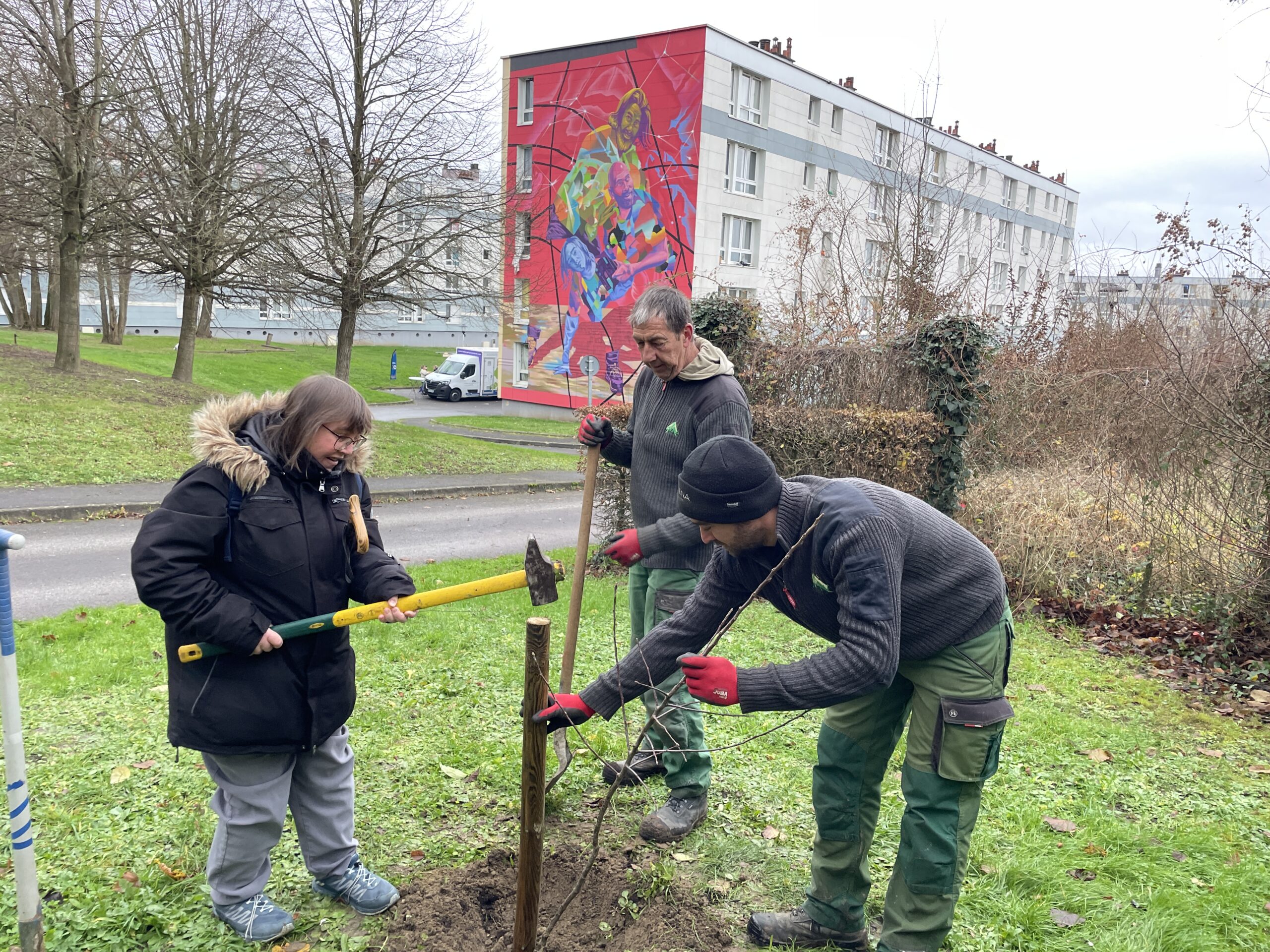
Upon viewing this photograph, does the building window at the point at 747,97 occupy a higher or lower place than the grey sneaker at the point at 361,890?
higher

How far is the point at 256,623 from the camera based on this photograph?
2.62m

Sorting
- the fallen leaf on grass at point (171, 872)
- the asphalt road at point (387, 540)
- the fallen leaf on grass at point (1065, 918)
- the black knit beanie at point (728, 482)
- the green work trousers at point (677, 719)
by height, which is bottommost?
the asphalt road at point (387, 540)

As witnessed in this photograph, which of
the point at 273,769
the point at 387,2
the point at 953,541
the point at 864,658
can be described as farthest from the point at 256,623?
the point at 387,2

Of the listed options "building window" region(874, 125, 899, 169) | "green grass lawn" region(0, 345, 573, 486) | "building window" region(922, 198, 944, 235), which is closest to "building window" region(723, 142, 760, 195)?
"building window" region(874, 125, 899, 169)

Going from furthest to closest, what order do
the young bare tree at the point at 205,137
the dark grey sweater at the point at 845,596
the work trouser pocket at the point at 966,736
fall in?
1. the young bare tree at the point at 205,137
2. the work trouser pocket at the point at 966,736
3. the dark grey sweater at the point at 845,596

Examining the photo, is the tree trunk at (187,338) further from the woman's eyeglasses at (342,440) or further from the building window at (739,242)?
the woman's eyeglasses at (342,440)

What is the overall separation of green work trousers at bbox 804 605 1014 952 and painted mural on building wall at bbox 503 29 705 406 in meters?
23.3

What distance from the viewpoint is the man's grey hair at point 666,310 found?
3.56 m

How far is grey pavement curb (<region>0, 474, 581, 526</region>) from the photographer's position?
10453 millimetres

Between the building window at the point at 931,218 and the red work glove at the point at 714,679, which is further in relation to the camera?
the building window at the point at 931,218

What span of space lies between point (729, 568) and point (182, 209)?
1772 centimetres

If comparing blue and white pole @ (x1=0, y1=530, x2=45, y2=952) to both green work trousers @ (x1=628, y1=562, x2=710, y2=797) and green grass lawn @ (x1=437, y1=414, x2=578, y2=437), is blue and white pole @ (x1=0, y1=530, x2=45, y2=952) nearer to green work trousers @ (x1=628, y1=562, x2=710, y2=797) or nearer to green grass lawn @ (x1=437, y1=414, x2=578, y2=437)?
green work trousers @ (x1=628, y1=562, x2=710, y2=797)

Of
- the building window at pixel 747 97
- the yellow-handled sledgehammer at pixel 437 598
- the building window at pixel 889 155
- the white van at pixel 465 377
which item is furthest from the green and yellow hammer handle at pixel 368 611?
the white van at pixel 465 377

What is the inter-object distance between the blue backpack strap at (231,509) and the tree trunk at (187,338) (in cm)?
1861
